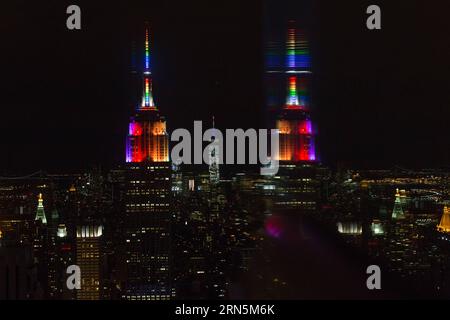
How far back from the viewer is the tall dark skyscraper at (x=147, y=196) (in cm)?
395

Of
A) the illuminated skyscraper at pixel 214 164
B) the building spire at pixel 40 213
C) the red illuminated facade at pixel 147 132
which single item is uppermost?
the red illuminated facade at pixel 147 132

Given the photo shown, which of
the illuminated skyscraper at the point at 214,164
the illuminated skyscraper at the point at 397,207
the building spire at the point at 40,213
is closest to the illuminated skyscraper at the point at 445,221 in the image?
the illuminated skyscraper at the point at 397,207

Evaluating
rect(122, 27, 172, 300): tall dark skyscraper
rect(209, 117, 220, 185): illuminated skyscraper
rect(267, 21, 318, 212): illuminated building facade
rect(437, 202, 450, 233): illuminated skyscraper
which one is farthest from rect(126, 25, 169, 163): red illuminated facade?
rect(437, 202, 450, 233): illuminated skyscraper

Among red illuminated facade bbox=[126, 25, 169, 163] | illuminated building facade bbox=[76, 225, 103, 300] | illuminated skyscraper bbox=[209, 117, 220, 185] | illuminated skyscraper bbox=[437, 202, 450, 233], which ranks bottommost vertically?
illuminated building facade bbox=[76, 225, 103, 300]

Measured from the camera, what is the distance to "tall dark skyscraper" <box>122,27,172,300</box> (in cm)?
395

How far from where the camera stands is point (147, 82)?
4047 mm

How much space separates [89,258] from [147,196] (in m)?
0.57

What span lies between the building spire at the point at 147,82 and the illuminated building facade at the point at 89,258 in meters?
0.82

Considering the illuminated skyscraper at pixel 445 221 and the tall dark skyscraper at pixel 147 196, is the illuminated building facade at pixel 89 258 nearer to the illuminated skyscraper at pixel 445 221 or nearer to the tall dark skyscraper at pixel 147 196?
the tall dark skyscraper at pixel 147 196

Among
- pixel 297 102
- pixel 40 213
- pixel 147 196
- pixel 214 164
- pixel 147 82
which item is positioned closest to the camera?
pixel 214 164

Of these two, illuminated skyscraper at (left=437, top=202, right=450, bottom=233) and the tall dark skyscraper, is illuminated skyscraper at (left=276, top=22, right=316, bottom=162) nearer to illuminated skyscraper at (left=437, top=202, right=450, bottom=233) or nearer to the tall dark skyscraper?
the tall dark skyscraper

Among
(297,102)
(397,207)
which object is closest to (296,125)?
(297,102)

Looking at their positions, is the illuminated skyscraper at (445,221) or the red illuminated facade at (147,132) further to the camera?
the illuminated skyscraper at (445,221)

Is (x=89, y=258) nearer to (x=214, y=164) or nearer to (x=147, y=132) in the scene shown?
(x=147, y=132)
